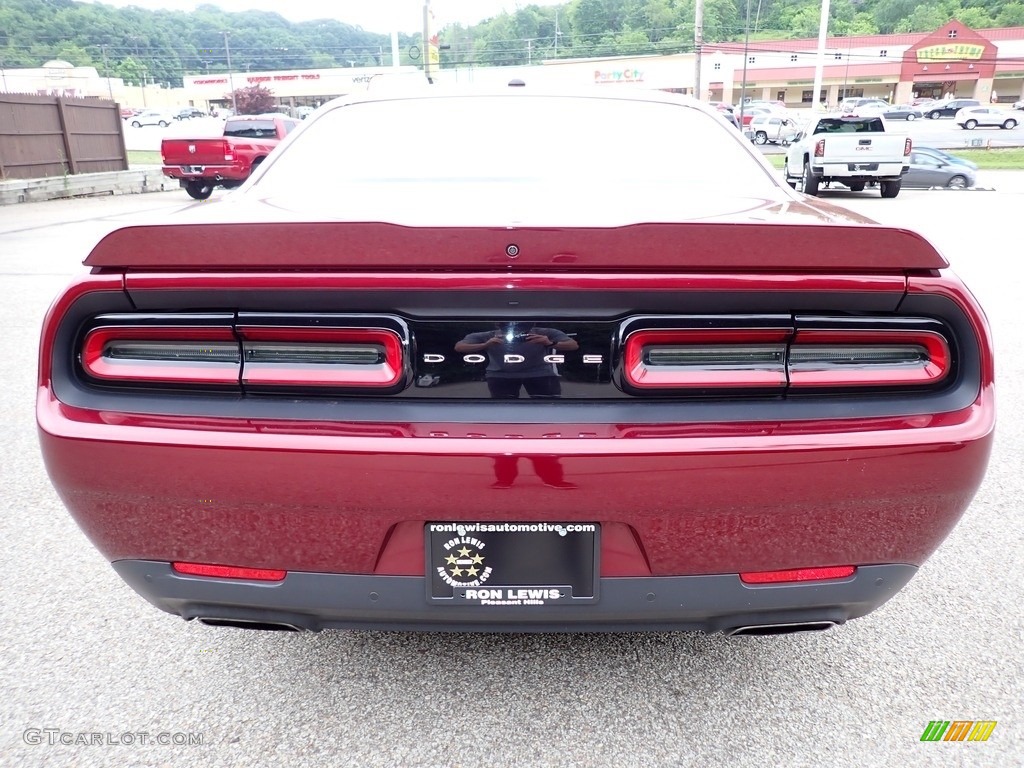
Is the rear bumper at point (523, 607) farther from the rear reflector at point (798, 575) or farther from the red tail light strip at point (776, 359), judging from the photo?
the red tail light strip at point (776, 359)

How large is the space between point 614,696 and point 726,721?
284 millimetres

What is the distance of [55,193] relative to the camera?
17.4 metres

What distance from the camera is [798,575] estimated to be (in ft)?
5.45

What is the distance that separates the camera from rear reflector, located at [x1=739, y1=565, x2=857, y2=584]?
1641 millimetres

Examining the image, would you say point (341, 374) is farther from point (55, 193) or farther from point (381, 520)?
point (55, 193)

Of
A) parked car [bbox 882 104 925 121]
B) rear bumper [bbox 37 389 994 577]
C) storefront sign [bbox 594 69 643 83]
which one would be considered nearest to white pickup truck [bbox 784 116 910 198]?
rear bumper [bbox 37 389 994 577]

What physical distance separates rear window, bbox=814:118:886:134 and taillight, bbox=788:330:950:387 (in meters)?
17.7

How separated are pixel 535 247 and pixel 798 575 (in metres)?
0.90

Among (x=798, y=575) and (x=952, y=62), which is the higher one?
(x=952, y=62)

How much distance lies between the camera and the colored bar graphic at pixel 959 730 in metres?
1.89

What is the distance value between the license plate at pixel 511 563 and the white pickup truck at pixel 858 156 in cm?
1710

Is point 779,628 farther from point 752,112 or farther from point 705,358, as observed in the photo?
point 752,112

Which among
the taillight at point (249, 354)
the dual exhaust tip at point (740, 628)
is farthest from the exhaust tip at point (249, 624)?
the taillight at point (249, 354)

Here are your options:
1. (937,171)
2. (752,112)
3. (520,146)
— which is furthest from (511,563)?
(752,112)
